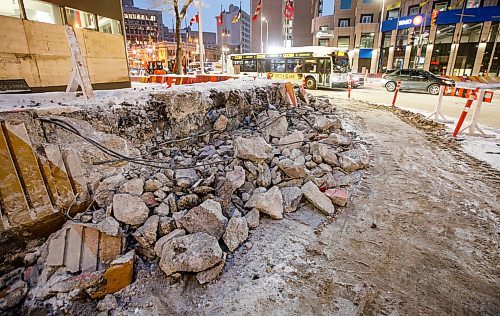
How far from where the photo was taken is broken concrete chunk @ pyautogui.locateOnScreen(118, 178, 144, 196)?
10.6 ft

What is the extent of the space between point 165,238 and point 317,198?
7.15ft

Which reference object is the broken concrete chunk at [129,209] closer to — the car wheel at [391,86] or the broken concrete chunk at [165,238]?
the broken concrete chunk at [165,238]

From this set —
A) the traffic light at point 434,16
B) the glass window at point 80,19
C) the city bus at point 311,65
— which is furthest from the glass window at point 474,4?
the glass window at point 80,19

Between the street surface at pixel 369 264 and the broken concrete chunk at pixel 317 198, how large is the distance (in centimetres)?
14

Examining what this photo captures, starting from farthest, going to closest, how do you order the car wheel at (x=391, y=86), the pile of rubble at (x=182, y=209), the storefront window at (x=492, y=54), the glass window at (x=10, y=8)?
the storefront window at (x=492, y=54), the car wheel at (x=391, y=86), the glass window at (x=10, y=8), the pile of rubble at (x=182, y=209)

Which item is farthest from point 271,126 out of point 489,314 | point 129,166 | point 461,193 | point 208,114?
point 489,314

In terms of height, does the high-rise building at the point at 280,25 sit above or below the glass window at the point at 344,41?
above

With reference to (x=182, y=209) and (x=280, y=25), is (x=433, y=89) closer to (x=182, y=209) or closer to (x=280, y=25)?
(x=182, y=209)

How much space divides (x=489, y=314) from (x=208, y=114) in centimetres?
488

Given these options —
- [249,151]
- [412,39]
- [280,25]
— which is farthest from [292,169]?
[280,25]

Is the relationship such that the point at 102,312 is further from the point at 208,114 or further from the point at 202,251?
the point at 208,114

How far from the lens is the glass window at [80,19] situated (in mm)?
8453

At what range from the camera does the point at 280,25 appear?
79875 millimetres

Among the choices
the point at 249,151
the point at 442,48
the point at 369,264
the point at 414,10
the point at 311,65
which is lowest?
the point at 369,264
